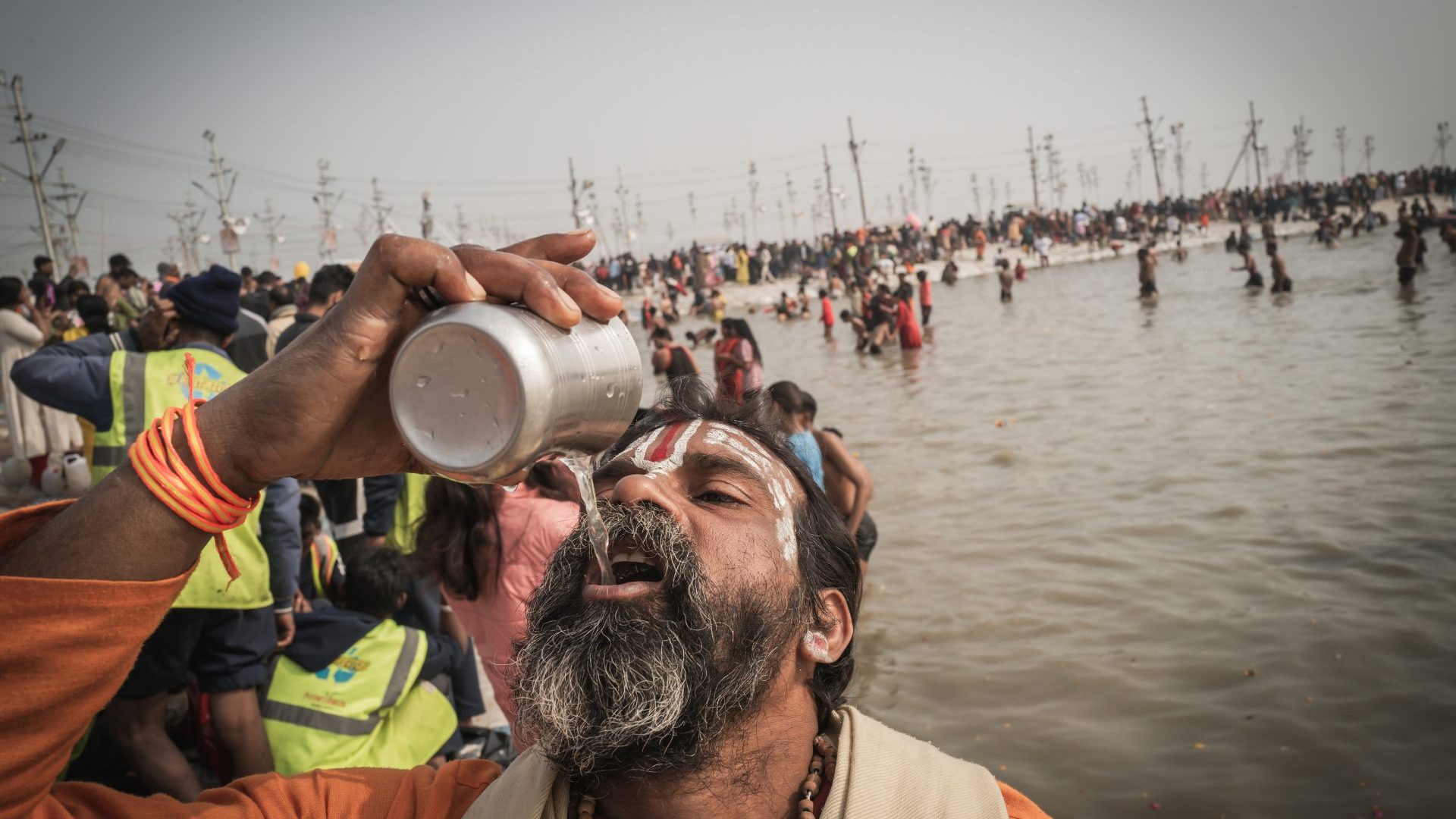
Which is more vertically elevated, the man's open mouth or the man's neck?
the man's open mouth

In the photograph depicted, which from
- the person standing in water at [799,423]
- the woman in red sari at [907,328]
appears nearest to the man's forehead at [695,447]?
the person standing in water at [799,423]

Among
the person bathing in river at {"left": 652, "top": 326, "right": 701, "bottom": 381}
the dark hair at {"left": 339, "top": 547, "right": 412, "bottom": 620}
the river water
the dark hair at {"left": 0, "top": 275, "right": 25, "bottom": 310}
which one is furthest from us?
the person bathing in river at {"left": 652, "top": 326, "right": 701, "bottom": 381}

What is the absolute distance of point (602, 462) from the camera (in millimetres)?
2568

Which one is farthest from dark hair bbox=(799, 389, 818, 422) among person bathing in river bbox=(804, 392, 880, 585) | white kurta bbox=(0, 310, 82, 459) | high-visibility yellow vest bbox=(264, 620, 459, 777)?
white kurta bbox=(0, 310, 82, 459)

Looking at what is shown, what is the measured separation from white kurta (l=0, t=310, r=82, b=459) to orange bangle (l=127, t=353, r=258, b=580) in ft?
32.4

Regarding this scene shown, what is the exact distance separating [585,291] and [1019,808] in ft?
4.46

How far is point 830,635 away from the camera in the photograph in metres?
2.40

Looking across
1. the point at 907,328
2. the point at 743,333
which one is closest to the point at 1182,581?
the point at 743,333

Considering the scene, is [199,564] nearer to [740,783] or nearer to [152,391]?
[152,391]

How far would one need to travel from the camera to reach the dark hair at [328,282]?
6.44 m

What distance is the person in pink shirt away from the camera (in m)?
3.88

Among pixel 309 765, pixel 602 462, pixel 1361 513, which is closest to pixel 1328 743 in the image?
pixel 1361 513

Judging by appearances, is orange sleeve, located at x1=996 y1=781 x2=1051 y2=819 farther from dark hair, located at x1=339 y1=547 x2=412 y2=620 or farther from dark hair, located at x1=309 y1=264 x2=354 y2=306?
dark hair, located at x1=309 y1=264 x2=354 y2=306

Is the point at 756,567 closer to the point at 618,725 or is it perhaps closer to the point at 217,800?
the point at 618,725
